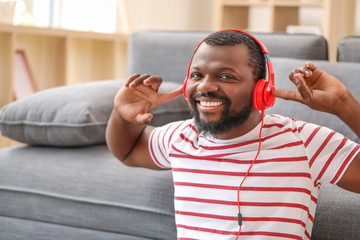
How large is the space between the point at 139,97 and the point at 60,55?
7.07 feet

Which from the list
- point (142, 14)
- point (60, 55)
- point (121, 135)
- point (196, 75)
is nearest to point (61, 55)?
point (60, 55)

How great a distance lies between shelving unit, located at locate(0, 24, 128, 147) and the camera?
9.35ft

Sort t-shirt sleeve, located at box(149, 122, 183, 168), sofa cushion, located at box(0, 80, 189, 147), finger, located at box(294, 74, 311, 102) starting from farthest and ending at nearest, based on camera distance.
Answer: sofa cushion, located at box(0, 80, 189, 147), t-shirt sleeve, located at box(149, 122, 183, 168), finger, located at box(294, 74, 311, 102)

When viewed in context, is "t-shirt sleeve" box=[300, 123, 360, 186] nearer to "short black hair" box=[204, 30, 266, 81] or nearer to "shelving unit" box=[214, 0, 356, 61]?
"short black hair" box=[204, 30, 266, 81]

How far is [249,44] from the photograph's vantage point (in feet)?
3.48

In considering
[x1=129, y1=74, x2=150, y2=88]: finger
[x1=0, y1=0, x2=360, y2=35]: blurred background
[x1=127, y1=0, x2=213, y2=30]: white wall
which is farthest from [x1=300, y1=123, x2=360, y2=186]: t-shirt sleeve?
[x1=127, y1=0, x2=213, y2=30]: white wall

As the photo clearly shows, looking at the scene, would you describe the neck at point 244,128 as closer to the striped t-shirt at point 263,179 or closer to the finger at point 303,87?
the striped t-shirt at point 263,179

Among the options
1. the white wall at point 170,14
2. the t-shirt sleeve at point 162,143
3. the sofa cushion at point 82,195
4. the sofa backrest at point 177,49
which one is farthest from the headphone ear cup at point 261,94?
the white wall at point 170,14

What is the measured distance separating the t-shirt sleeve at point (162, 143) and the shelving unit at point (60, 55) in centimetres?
171

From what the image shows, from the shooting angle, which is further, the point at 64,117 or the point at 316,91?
the point at 64,117

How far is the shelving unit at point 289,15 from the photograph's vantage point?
3436mm

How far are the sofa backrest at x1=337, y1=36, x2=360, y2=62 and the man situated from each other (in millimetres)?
787

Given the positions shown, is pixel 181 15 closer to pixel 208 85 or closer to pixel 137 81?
pixel 137 81

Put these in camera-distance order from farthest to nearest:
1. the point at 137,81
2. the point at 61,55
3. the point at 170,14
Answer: the point at 170,14
the point at 61,55
the point at 137,81
